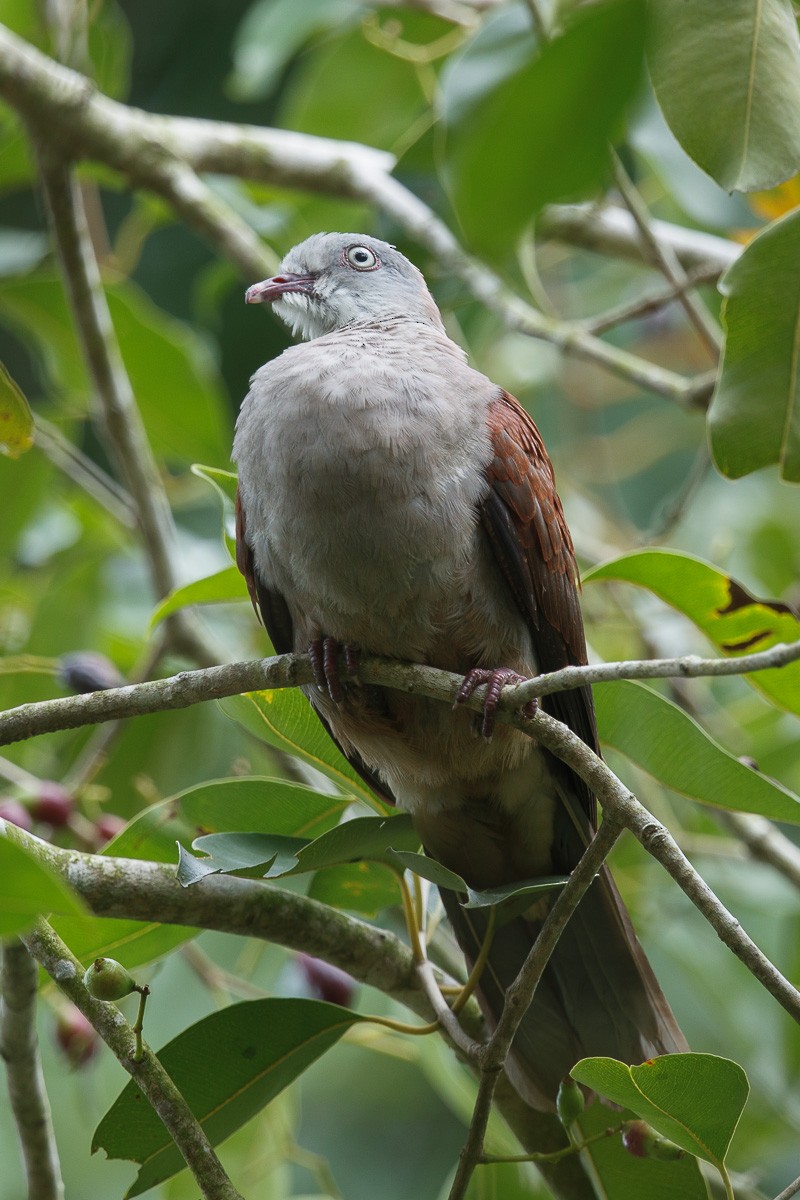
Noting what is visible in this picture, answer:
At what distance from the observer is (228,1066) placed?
2.43 m

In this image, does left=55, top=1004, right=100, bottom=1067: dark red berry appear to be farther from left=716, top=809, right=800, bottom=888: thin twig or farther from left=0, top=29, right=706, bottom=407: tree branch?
left=0, top=29, right=706, bottom=407: tree branch

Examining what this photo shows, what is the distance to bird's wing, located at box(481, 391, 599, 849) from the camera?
8.89ft

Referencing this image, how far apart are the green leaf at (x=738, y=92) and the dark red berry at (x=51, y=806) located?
2.16 meters

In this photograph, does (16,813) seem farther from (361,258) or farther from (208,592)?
(361,258)

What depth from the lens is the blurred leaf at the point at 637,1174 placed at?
239 cm

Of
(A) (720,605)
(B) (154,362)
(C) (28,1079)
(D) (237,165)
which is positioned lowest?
(C) (28,1079)

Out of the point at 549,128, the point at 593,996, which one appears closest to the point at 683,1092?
the point at 593,996

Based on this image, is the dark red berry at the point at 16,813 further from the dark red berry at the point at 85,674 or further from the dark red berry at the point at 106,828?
the dark red berry at the point at 85,674

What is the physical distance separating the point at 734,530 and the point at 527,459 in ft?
9.09

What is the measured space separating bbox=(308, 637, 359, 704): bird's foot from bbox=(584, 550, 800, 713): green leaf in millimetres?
544

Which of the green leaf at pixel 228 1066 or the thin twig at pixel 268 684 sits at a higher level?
the thin twig at pixel 268 684

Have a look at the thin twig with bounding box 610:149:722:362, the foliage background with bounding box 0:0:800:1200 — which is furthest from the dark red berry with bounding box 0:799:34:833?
the thin twig with bounding box 610:149:722:362

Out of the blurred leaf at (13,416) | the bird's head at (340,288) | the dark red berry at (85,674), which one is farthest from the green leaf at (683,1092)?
the bird's head at (340,288)

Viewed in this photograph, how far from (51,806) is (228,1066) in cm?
99
